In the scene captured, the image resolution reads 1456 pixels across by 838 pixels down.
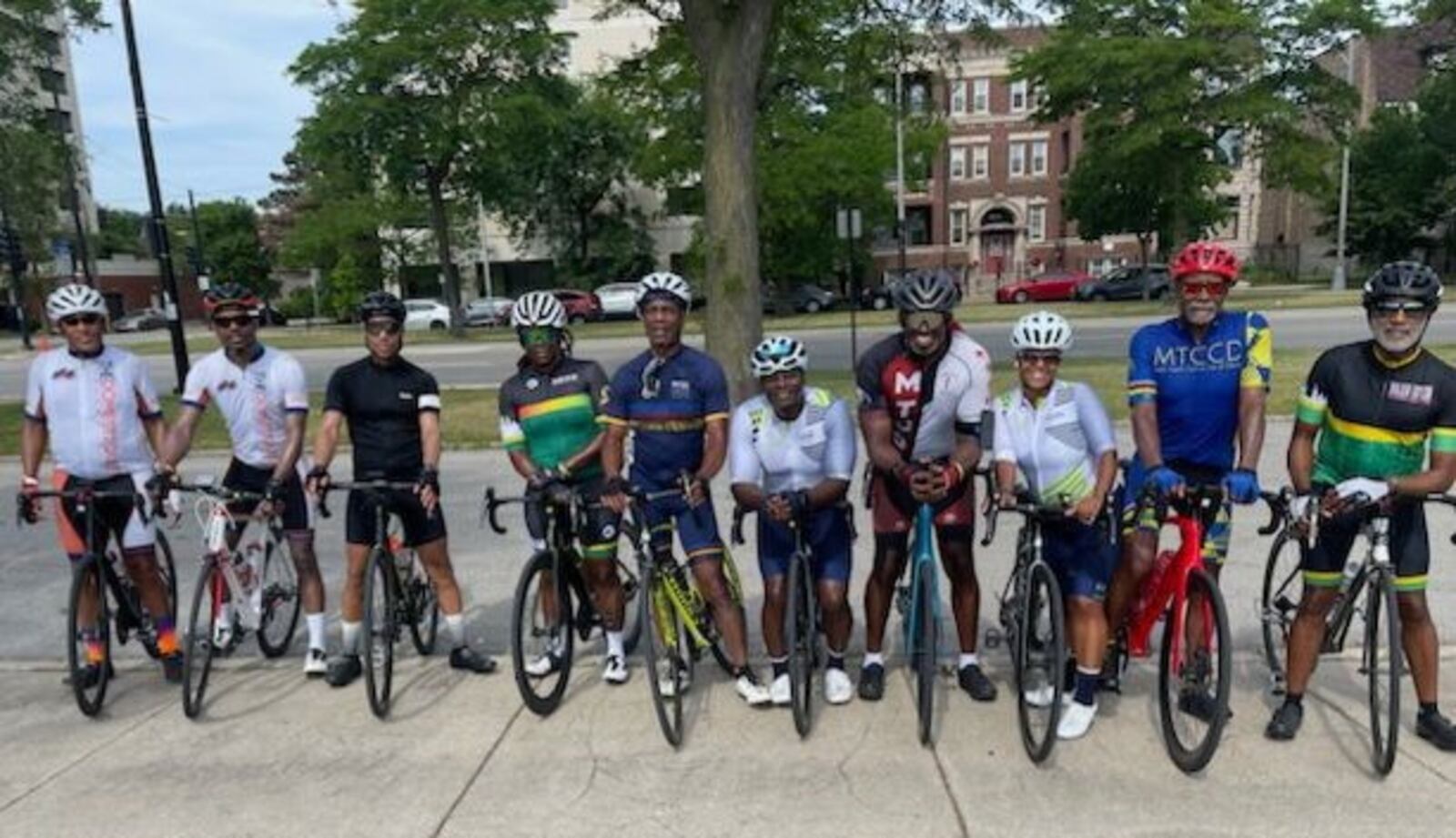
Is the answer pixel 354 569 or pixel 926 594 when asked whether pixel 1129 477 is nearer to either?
pixel 926 594

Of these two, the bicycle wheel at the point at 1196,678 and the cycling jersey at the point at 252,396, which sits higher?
the cycling jersey at the point at 252,396

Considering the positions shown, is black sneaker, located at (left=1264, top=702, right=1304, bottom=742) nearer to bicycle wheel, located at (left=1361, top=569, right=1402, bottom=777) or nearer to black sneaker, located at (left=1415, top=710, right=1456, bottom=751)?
black sneaker, located at (left=1415, top=710, right=1456, bottom=751)

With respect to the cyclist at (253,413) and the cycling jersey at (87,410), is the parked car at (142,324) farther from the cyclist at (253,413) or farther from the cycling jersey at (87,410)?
the cyclist at (253,413)

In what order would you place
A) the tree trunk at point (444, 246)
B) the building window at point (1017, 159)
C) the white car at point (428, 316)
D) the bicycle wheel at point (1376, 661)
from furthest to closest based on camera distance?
the building window at point (1017, 159) → the white car at point (428, 316) → the tree trunk at point (444, 246) → the bicycle wheel at point (1376, 661)

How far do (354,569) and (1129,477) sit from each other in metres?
3.77

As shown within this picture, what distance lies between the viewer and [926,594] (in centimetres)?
423

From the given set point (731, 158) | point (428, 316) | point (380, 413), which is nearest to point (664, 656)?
point (380, 413)

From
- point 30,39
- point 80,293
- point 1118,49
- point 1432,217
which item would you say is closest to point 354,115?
point 30,39

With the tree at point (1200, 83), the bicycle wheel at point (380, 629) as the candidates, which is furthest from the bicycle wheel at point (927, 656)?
the tree at point (1200, 83)

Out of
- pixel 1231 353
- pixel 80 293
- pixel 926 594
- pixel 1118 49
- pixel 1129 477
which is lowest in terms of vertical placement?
pixel 926 594

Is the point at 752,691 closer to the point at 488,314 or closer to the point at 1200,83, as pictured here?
the point at 1200,83

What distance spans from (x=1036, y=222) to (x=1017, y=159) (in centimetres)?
390

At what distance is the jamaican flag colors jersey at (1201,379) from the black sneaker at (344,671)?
410cm

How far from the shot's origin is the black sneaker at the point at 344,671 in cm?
511
